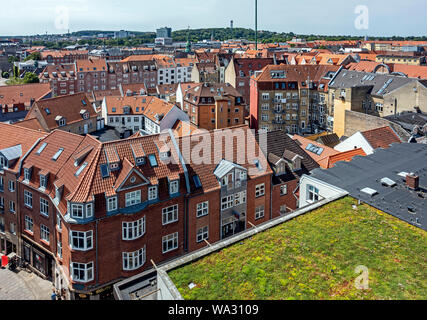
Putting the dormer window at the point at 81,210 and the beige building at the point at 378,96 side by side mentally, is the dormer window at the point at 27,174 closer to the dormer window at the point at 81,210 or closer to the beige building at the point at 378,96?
the dormer window at the point at 81,210

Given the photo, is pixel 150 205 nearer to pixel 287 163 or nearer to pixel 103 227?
pixel 103 227

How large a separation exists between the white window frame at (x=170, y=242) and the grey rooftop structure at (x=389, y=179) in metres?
11.9

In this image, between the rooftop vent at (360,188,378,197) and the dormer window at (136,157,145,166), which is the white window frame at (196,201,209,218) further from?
the rooftop vent at (360,188,378,197)

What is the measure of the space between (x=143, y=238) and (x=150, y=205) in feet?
8.24

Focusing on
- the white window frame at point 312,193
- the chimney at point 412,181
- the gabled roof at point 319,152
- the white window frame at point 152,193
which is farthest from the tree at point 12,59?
the chimney at point 412,181

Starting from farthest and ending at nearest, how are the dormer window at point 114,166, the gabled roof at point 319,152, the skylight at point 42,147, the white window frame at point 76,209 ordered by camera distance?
the gabled roof at point 319,152
the skylight at point 42,147
the dormer window at point 114,166
the white window frame at point 76,209

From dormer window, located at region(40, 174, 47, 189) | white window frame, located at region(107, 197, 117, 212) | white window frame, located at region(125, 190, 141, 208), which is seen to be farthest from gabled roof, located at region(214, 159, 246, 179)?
dormer window, located at region(40, 174, 47, 189)

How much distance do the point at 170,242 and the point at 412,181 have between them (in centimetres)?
1795

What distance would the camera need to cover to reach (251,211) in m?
34.7

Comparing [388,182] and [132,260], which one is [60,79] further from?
[388,182]

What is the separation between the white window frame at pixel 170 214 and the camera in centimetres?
2944
